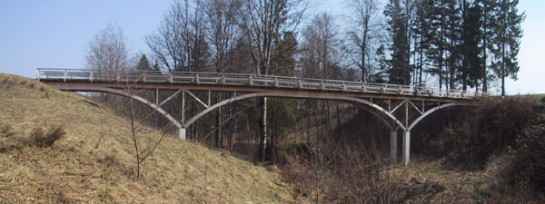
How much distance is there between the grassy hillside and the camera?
720 centimetres

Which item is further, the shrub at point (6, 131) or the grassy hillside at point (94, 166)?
the shrub at point (6, 131)

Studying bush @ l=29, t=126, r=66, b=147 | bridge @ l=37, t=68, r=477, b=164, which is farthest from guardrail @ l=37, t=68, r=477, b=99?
bush @ l=29, t=126, r=66, b=147

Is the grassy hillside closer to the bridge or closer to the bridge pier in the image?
the bridge

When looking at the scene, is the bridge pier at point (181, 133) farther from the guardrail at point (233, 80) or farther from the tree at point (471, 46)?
the tree at point (471, 46)

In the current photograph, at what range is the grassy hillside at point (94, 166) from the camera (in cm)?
720

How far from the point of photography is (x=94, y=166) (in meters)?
8.70

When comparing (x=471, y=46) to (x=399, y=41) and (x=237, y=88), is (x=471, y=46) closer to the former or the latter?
(x=399, y=41)

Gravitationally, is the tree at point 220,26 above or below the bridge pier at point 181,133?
above

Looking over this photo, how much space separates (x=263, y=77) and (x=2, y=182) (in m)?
17.7

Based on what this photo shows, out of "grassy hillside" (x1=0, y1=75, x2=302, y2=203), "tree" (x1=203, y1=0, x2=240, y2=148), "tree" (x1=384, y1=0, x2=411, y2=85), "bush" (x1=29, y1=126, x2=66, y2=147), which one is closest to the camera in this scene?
"grassy hillside" (x1=0, y1=75, x2=302, y2=203)

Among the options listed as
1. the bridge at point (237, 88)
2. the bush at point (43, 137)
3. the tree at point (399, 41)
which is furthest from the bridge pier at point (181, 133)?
Answer: the tree at point (399, 41)

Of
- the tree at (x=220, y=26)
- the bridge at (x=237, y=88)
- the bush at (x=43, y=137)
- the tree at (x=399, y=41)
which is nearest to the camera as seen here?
the bush at (x=43, y=137)

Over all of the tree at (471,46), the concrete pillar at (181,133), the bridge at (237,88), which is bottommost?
the concrete pillar at (181,133)

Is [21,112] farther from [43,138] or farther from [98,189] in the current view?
[98,189]
